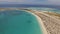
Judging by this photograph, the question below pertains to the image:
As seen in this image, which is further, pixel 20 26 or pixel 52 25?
pixel 20 26

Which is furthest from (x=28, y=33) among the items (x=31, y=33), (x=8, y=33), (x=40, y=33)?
(x=8, y=33)

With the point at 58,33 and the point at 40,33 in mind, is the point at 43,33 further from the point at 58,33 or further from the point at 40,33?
the point at 58,33

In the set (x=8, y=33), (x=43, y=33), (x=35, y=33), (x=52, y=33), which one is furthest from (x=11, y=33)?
(x=52, y=33)

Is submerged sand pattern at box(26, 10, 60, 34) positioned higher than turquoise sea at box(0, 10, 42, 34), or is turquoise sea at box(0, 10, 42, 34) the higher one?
submerged sand pattern at box(26, 10, 60, 34)

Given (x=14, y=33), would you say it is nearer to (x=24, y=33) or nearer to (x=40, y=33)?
(x=24, y=33)

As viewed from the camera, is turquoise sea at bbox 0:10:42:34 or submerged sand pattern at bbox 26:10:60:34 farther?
turquoise sea at bbox 0:10:42:34

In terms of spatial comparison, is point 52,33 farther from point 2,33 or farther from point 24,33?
point 2,33

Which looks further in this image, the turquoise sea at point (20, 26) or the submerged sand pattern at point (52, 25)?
the turquoise sea at point (20, 26)

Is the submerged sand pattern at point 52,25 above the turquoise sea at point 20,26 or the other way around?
above

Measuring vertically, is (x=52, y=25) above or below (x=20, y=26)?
above
